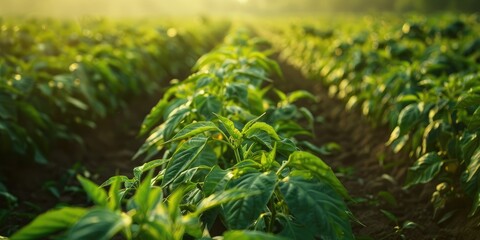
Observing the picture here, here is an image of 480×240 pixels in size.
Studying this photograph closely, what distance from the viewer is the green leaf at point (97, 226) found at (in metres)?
1.07

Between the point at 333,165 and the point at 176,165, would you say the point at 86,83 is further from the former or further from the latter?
the point at 176,165

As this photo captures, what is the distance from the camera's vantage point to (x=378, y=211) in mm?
3174

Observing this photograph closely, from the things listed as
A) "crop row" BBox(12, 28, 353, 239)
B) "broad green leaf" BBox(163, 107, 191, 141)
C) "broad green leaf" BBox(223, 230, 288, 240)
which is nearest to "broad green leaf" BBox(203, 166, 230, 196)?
"crop row" BBox(12, 28, 353, 239)

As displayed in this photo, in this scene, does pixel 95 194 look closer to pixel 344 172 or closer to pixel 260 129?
pixel 260 129

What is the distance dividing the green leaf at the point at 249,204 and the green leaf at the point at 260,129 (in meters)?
0.32

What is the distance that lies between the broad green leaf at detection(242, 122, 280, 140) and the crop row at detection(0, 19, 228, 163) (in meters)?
2.33

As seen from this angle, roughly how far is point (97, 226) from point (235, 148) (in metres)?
0.93

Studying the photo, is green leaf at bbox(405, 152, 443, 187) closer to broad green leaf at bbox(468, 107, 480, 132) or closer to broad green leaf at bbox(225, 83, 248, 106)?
broad green leaf at bbox(468, 107, 480, 132)

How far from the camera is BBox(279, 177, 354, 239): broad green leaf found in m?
1.44

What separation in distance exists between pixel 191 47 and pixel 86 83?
620 cm

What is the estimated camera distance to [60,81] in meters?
4.44

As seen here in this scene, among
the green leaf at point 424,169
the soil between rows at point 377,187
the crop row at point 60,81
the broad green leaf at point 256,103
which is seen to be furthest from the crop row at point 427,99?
the crop row at point 60,81

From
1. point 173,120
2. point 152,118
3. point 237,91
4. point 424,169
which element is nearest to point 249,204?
point 173,120

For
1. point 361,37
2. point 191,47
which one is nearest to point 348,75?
point 361,37
